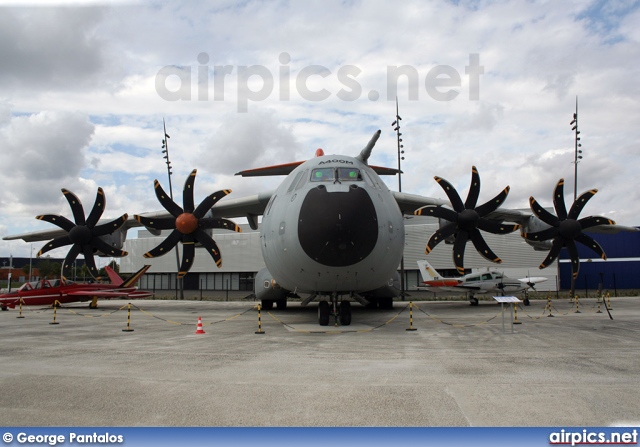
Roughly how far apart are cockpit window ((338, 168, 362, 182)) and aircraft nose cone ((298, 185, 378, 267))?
0.91m

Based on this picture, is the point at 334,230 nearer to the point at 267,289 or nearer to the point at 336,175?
the point at 336,175

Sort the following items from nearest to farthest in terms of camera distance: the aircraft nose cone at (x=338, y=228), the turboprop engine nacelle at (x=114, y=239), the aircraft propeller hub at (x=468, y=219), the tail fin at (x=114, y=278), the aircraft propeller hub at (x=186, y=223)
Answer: the aircraft nose cone at (x=338, y=228), the aircraft propeller hub at (x=468, y=219), the aircraft propeller hub at (x=186, y=223), the turboprop engine nacelle at (x=114, y=239), the tail fin at (x=114, y=278)

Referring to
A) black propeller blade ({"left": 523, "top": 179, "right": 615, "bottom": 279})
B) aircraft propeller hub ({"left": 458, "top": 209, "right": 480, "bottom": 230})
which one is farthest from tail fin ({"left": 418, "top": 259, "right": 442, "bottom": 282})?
aircraft propeller hub ({"left": 458, "top": 209, "right": 480, "bottom": 230})

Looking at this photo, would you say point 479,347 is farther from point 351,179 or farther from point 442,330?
point 351,179

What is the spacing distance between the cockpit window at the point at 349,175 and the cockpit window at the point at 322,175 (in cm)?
23

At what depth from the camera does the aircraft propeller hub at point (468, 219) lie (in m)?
18.8

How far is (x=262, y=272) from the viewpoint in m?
18.4

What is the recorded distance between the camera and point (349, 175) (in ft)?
41.0

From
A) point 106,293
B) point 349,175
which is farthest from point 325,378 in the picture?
point 106,293

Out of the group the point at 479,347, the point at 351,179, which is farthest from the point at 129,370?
the point at 351,179

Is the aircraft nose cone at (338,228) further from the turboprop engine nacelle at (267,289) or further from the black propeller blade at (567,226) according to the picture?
Answer: the black propeller blade at (567,226)

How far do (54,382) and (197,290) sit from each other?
153 ft

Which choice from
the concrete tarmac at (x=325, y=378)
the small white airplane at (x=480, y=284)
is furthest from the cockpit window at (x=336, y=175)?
the small white airplane at (x=480, y=284)

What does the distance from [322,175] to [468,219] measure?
331 inches
